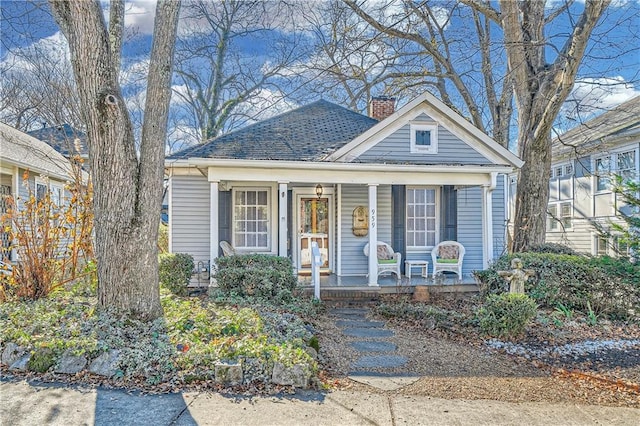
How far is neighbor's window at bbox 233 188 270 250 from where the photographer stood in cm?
1088


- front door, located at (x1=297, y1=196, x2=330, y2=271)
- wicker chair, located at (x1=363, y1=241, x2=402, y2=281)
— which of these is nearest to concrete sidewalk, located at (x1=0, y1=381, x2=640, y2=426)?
wicker chair, located at (x1=363, y1=241, x2=402, y2=281)

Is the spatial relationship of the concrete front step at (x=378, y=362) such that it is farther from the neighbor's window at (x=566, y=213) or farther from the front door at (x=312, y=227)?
the neighbor's window at (x=566, y=213)

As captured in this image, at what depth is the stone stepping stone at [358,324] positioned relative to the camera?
7145mm

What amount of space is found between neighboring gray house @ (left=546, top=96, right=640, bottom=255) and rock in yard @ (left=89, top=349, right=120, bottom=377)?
533 inches

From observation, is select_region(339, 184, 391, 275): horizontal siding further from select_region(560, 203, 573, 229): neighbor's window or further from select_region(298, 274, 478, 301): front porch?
select_region(560, 203, 573, 229): neighbor's window

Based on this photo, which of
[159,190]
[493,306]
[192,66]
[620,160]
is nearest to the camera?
[159,190]

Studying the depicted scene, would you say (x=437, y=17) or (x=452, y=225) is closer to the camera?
(x=452, y=225)

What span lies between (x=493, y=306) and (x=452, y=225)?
5.02 meters

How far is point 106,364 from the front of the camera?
14.1 ft

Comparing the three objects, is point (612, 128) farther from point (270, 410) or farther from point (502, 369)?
point (270, 410)

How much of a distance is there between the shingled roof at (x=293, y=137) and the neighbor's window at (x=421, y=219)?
2331 millimetres

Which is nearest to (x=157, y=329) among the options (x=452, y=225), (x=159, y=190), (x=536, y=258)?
(x=159, y=190)

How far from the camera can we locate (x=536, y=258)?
27.4ft

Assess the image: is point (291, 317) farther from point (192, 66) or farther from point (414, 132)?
point (192, 66)
